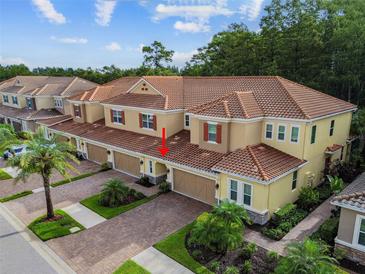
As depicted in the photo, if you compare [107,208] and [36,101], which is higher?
[36,101]

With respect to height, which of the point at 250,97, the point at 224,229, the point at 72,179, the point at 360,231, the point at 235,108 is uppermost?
the point at 250,97

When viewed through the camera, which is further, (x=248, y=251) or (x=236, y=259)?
(x=248, y=251)

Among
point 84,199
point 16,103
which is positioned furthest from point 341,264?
point 16,103

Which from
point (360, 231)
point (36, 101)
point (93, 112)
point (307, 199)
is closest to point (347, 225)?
point (360, 231)

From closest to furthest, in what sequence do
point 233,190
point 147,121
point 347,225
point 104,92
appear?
point 347,225 < point 233,190 < point 147,121 < point 104,92

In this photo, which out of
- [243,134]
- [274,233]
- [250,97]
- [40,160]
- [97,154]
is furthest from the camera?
[97,154]

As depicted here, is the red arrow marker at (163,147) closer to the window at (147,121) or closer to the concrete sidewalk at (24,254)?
the window at (147,121)

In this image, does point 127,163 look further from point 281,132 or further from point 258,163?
point 281,132
